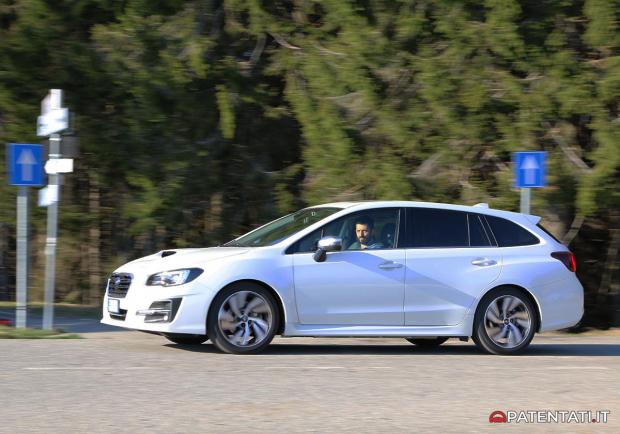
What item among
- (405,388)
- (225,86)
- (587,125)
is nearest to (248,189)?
(225,86)

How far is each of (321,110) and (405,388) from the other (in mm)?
9089

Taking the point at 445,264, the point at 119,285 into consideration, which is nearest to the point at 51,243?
the point at 119,285

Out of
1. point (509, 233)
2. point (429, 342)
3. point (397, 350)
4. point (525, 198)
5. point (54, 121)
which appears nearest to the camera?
point (509, 233)

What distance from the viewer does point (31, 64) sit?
1719 centimetres

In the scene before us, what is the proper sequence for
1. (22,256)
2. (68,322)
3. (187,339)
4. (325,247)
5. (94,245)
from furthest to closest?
(94,245), (68,322), (22,256), (187,339), (325,247)

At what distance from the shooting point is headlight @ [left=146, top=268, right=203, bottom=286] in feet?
35.0

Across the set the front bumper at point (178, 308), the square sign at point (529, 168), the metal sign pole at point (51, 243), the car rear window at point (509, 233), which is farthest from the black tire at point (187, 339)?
the square sign at point (529, 168)

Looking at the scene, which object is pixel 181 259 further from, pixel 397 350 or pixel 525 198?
pixel 525 198

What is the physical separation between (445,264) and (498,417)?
3.93 m

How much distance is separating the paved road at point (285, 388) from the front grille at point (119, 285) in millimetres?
590

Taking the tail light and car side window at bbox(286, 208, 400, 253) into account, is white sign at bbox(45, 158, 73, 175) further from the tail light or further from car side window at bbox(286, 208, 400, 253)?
the tail light

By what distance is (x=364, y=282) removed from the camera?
11.1 m

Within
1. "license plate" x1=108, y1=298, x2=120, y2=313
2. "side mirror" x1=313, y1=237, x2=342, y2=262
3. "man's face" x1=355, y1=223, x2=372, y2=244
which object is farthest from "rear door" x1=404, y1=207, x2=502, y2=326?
"license plate" x1=108, y1=298, x2=120, y2=313

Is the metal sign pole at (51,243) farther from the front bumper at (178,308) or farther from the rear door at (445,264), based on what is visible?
the rear door at (445,264)
